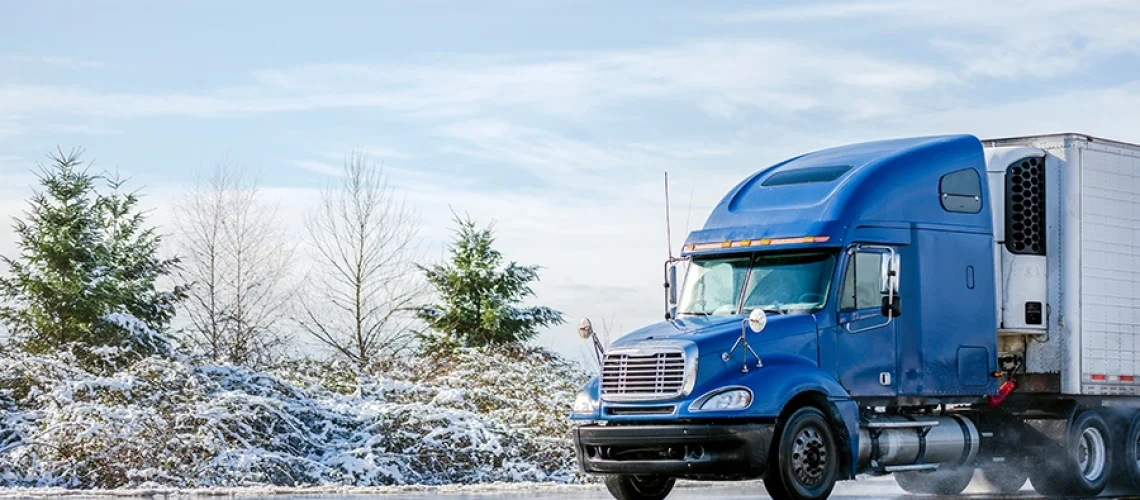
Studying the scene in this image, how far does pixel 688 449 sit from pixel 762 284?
230 cm

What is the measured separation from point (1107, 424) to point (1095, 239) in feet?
8.02

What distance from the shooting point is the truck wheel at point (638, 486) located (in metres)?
15.1

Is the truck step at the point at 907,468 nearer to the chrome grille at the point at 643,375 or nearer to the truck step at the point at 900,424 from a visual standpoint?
the truck step at the point at 900,424

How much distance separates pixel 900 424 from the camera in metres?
15.6

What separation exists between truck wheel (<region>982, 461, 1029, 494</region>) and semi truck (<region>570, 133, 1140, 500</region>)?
3 cm

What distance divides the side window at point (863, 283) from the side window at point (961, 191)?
68.0 inches

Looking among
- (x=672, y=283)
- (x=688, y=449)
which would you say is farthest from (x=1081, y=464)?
(x=688, y=449)

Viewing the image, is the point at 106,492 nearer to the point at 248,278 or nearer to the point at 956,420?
the point at 956,420

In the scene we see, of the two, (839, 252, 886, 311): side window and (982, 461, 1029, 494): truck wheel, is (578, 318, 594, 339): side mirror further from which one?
(982, 461, 1029, 494): truck wheel

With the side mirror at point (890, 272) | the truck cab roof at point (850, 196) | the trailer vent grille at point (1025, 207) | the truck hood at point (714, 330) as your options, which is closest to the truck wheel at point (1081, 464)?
the trailer vent grille at point (1025, 207)

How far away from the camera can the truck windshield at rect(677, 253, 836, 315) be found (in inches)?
580

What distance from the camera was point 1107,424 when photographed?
18.1 metres

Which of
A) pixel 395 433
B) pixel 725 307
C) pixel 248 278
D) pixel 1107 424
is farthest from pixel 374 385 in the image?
pixel 248 278

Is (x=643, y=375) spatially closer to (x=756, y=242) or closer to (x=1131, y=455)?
(x=756, y=242)
